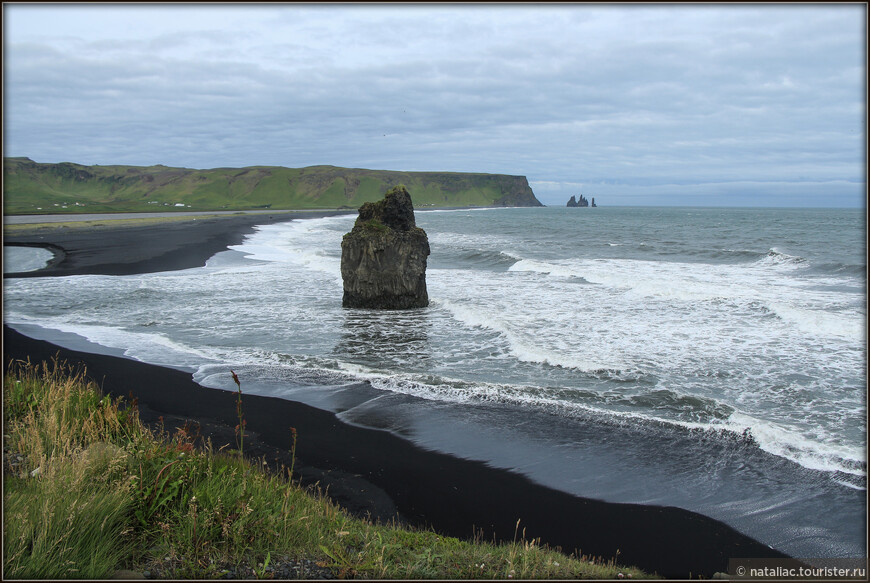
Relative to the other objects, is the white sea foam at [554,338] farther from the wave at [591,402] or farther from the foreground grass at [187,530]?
the foreground grass at [187,530]

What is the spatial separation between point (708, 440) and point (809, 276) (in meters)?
25.0

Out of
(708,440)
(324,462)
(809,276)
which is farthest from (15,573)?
(809,276)

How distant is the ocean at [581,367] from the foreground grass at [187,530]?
284 cm

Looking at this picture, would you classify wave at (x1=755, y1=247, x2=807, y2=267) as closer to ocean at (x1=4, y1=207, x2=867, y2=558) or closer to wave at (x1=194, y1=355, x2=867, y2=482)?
ocean at (x1=4, y1=207, x2=867, y2=558)

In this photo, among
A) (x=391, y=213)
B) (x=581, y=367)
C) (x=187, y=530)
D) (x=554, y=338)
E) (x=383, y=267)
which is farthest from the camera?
(x=391, y=213)

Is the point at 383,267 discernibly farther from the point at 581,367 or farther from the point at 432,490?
the point at 432,490

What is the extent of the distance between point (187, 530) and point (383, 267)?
14.4 m

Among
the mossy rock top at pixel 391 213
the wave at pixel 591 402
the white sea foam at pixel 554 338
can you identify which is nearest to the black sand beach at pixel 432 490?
the wave at pixel 591 402

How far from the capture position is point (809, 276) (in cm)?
2797

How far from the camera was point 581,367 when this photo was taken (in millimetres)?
11758

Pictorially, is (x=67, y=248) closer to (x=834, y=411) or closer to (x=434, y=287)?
(x=434, y=287)

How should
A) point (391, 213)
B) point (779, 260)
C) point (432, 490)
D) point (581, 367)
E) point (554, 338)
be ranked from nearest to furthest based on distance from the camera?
1. point (432, 490)
2. point (581, 367)
3. point (554, 338)
4. point (391, 213)
5. point (779, 260)

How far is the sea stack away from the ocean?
0.82 metres

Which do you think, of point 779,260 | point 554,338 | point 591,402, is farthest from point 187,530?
→ point 779,260
